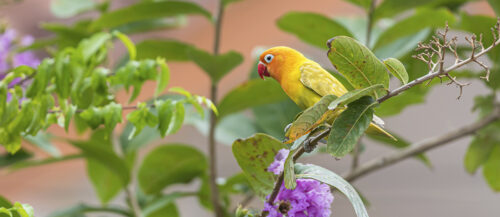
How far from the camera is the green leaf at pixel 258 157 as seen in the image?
28 centimetres

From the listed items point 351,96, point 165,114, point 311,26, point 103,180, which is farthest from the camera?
point 103,180

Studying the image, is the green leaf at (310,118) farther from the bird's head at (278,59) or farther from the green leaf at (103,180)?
the green leaf at (103,180)

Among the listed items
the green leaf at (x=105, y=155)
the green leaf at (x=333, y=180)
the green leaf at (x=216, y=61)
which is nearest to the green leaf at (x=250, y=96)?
the green leaf at (x=216, y=61)

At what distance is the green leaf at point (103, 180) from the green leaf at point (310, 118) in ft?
1.64

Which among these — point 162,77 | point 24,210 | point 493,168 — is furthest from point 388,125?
point 24,210

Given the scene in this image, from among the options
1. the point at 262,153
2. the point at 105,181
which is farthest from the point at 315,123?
the point at 105,181

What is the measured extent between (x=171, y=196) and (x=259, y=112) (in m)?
0.12

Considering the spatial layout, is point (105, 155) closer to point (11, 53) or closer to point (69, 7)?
point (11, 53)

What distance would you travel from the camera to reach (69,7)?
75 centimetres

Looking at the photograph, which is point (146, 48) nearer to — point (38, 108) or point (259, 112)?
point (259, 112)

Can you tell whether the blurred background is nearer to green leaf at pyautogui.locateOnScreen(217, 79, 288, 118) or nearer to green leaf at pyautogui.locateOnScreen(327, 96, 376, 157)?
green leaf at pyautogui.locateOnScreen(217, 79, 288, 118)

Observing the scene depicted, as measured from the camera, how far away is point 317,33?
0.47 metres

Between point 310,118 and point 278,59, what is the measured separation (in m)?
0.06

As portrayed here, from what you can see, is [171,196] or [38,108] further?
[171,196]
